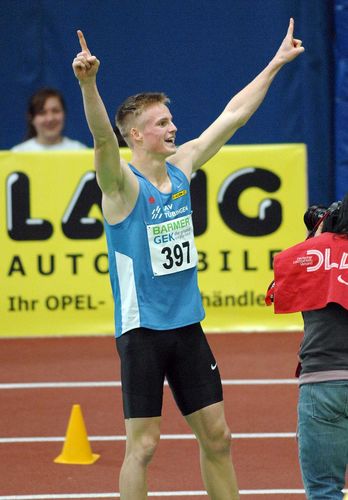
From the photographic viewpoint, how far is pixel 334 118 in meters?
13.4

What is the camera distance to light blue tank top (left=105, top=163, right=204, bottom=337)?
5410mm

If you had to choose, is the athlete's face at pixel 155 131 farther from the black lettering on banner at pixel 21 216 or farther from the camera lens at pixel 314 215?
the black lettering on banner at pixel 21 216

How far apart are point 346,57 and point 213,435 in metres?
8.34

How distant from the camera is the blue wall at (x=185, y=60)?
13.5 metres

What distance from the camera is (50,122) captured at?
35.9 feet

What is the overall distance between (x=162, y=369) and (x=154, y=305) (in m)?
0.31

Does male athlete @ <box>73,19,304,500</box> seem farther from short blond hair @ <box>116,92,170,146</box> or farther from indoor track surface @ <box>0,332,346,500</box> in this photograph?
indoor track surface @ <box>0,332,346,500</box>

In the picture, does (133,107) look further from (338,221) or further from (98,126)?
(338,221)

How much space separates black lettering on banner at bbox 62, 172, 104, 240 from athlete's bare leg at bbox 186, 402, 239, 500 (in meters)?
5.09

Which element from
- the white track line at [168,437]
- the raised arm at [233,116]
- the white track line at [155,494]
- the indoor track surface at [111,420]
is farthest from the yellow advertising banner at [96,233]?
the raised arm at [233,116]

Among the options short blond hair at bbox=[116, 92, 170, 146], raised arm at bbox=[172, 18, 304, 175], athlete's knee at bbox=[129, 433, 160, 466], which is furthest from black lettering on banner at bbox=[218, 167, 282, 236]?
athlete's knee at bbox=[129, 433, 160, 466]

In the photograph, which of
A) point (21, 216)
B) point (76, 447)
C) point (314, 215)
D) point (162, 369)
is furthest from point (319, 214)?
point (21, 216)

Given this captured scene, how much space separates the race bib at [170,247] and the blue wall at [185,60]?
26.7 feet

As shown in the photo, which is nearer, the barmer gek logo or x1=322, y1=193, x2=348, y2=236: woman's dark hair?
x1=322, y1=193, x2=348, y2=236: woman's dark hair
